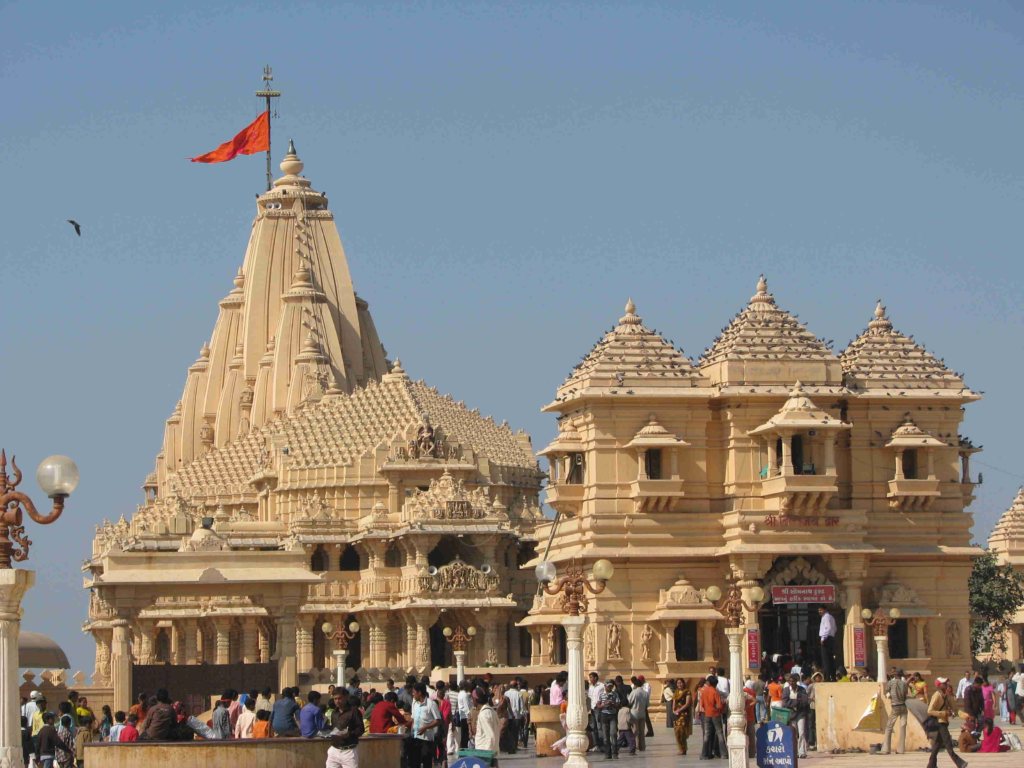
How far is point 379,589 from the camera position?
2933 inches

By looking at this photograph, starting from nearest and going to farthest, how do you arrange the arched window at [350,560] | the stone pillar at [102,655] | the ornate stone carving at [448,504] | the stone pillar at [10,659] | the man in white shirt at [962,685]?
the stone pillar at [10,659], the man in white shirt at [962,685], the ornate stone carving at [448,504], the arched window at [350,560], the stone pillar at [102,655]

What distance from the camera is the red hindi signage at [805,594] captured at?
54406 mm

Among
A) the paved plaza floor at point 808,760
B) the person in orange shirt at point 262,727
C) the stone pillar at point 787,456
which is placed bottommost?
the paved plaza floor at point 808,760

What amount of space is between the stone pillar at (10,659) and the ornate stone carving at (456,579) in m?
46.7

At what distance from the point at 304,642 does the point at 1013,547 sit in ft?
109

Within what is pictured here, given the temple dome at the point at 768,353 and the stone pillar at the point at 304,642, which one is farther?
the stone pillar at the point at 304,642

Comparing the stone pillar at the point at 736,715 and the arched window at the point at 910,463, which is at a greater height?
the arched window at the point at 910,463

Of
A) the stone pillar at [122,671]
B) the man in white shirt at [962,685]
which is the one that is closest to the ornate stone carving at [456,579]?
the stone pillar at [122,671]

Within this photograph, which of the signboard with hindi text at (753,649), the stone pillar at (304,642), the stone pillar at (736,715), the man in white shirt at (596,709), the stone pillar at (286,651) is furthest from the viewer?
the stone pillar at (304,642)

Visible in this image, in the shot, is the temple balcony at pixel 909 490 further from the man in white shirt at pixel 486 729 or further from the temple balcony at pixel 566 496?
the man in white shirt at pixel 486 729

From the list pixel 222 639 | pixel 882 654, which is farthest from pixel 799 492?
pixel 222 639

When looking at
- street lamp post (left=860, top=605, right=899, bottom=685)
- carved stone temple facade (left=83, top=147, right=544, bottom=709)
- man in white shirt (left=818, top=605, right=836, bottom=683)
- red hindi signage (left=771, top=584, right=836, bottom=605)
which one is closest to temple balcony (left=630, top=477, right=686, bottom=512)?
red hindi signage (left=771, top=584, right=836, bottom=605)

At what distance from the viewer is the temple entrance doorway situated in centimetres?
5469

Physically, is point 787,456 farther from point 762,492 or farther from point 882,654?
point 882,654
